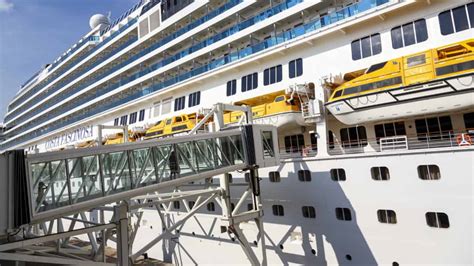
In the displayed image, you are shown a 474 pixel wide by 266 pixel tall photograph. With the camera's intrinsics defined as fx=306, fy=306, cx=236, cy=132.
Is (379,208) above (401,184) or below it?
below

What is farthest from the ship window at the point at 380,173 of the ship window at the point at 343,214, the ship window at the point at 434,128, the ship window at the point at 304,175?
the ship window at the point at 304,175

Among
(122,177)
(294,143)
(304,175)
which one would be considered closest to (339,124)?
(294,143)

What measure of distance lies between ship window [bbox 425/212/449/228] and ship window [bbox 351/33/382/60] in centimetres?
567

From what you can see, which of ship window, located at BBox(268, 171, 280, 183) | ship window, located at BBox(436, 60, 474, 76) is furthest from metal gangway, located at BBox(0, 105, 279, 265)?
ship window, located at BBox(436, 60, 474, 76)

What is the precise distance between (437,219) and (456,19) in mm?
6167

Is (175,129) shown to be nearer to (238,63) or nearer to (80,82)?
(238,63)

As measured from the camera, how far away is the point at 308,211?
10977 millimetres

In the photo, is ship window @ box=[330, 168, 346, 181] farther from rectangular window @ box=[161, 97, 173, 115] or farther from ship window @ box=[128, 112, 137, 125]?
ship window @ box=[128, 112, 137, 125]

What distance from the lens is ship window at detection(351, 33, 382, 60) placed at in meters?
11.0

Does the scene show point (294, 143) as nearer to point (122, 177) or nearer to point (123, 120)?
point (122, 177)

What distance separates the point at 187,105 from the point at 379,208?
11615 millimetres

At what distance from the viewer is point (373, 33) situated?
11.1 metres

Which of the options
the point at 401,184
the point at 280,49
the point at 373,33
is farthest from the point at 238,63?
the point at 401,184

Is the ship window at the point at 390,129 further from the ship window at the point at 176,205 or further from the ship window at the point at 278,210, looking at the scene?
the ship window at the point at 176,205
